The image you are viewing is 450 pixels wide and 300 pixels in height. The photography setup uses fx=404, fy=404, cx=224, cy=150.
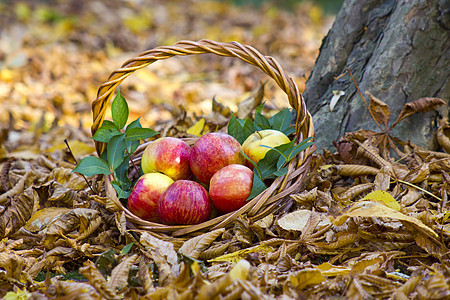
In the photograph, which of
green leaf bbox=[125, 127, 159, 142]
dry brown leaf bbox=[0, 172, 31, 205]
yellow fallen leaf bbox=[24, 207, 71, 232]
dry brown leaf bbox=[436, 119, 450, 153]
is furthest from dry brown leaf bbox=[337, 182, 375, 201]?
dry brown leaf bbox=[0, 172, 31, 205]

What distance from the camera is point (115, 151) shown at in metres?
1.60

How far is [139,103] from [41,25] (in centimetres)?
288

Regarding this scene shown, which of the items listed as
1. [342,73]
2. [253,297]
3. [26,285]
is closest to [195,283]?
[253,297]

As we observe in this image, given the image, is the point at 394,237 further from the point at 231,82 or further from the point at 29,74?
the point at 29,74

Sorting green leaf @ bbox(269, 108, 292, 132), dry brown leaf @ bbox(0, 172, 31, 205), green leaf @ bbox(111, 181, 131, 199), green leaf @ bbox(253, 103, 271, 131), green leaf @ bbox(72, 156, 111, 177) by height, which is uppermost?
green leaf @ bbox(269, 108, 292, 132)

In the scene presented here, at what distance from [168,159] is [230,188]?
0.30 metres

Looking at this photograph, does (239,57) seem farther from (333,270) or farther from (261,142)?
(333,270)

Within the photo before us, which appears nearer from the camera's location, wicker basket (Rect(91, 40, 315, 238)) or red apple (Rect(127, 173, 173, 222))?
wicker basket (Rect(91, 40, 315, 238))

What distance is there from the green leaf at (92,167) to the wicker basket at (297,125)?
0.14 metres

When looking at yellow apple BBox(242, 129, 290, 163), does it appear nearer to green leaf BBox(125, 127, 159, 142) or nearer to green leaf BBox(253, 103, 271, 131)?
green leaf BBox(253, 103, 271, 131)

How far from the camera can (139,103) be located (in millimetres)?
3832

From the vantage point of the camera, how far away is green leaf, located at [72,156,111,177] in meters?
1.51

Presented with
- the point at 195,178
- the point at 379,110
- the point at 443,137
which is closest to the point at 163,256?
the point at 195,178

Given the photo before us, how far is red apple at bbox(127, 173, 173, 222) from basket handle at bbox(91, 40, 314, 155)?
0.36 m
